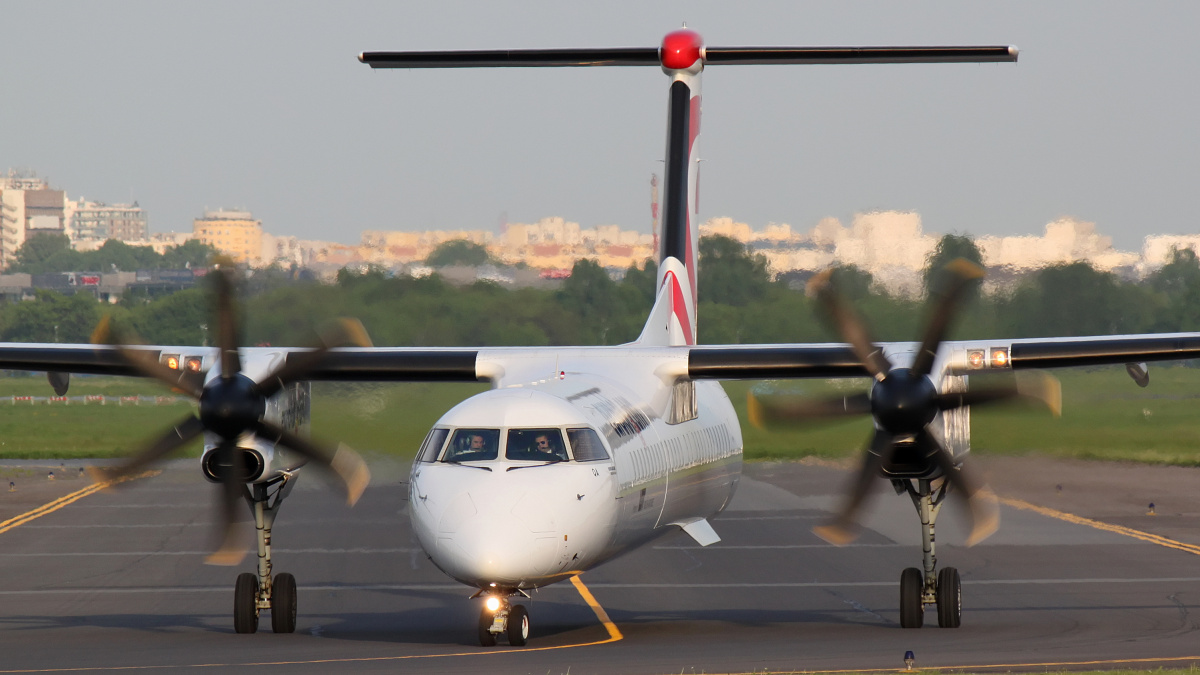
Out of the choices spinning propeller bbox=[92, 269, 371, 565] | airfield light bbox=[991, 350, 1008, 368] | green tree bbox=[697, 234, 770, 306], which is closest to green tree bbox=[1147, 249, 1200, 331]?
green tree bbox=[697, 234, 770, 306]

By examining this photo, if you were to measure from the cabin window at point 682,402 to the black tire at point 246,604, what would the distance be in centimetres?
553

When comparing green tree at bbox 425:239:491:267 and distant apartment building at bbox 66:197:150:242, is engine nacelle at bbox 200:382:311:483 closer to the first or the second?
green tree at bbox 425:239:491:267

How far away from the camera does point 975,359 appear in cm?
1753

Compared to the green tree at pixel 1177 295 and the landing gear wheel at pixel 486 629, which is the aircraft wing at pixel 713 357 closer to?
the landing gear wheel at pixel 486 629

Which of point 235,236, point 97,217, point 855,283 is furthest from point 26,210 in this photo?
point 855,283

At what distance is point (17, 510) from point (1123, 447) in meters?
26.2

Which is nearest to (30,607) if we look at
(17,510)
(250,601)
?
(250,601)

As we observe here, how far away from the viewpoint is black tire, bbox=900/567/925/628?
57.6 ft

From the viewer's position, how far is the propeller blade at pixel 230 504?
1695 cm

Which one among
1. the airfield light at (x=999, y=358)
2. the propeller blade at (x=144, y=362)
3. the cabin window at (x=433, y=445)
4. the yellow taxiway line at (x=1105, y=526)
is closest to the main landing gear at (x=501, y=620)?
the cabin window at (x=433, y=445)

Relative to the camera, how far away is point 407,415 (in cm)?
3022

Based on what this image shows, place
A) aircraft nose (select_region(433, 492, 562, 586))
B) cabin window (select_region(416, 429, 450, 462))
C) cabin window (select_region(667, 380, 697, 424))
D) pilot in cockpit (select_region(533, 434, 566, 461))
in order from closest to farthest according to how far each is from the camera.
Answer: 1. aircraft nose (select_region(433, 492, 562, 586))
2. pilot in cockpit (select_region(533, 434, 566, 461))
3. cabin window (select_region(416, 429, 450, 462))
4. cabin window (select_region(667, 380, 697, 424))

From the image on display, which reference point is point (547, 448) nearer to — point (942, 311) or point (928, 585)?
point (942, 311)

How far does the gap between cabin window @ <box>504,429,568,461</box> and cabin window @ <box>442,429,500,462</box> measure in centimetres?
15
